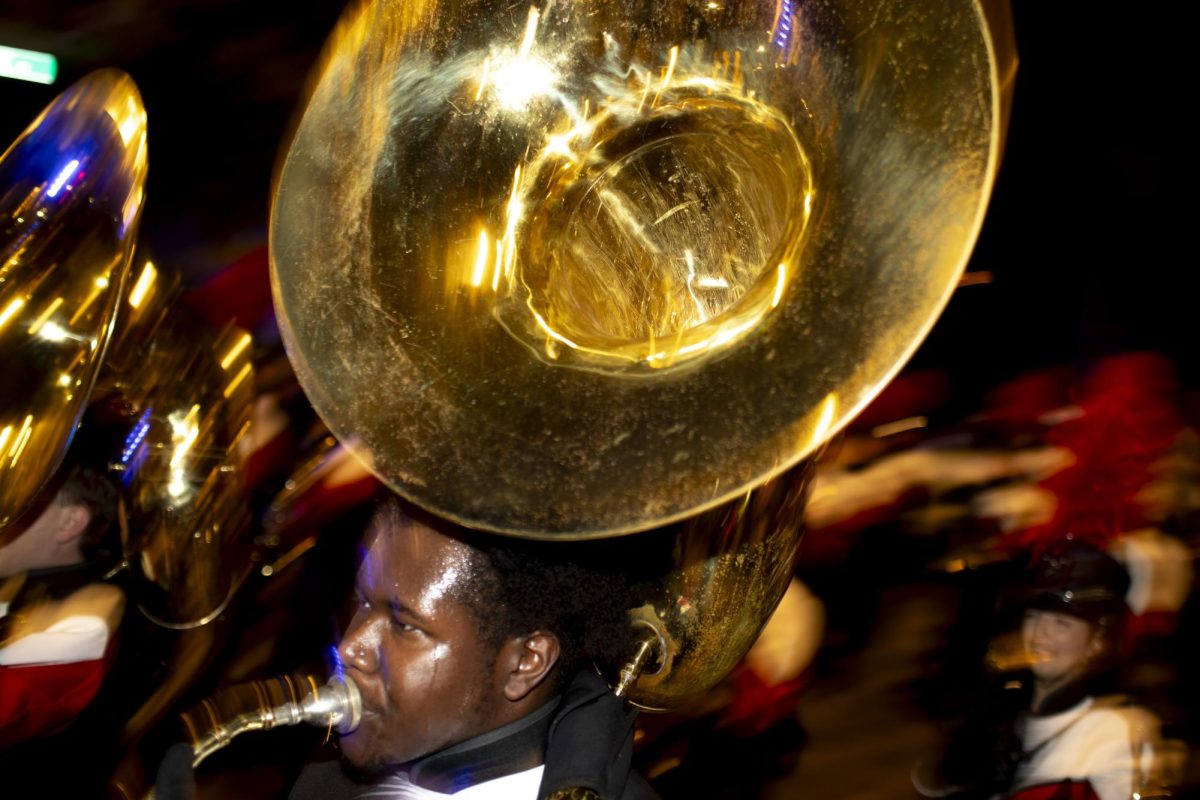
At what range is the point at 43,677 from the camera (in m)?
2.40

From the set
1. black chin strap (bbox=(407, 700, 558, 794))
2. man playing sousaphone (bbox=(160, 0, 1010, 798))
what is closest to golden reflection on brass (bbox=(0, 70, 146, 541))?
man playing sousaphone (bbox=(160, 0, 1010, 798))

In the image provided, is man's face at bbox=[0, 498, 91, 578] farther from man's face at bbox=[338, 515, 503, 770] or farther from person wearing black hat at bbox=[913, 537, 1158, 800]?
person wearing black hat at bbox=[913, 537, 1158, 800]

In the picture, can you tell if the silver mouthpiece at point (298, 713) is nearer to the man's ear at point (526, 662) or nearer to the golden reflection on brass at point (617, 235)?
the man's ear at point (526, 662)

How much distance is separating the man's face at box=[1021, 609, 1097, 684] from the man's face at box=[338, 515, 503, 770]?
1.59 metres

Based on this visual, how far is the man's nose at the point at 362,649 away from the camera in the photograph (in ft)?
4.66

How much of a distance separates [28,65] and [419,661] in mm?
2703

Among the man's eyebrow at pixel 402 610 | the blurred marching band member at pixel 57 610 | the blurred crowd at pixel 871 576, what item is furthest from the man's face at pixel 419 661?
the blurred marching band member at pixel 57 610

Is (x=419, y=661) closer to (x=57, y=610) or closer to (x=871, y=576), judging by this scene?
(x=57, y=610)

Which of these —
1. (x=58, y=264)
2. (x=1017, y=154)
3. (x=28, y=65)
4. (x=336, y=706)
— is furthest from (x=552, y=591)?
(x=1017, y=154)

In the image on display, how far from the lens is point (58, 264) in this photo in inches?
54.7

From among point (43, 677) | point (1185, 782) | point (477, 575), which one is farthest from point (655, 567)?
point (1185, 782)

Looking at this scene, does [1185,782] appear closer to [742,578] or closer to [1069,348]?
[1069,348]

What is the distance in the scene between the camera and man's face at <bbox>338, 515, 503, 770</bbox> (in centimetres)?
140

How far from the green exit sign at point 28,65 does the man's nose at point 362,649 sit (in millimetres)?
2580
